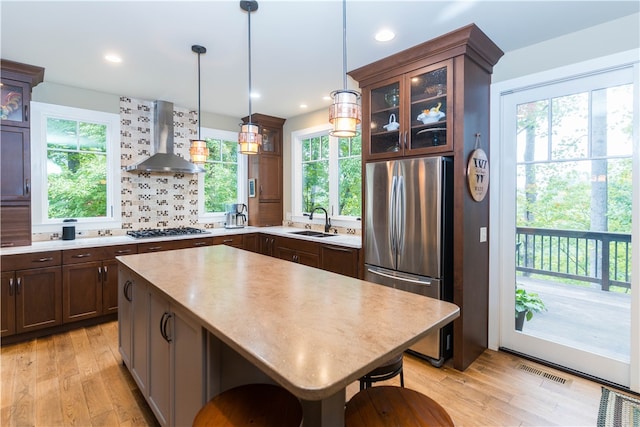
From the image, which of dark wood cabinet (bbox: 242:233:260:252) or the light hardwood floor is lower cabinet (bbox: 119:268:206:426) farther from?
dark wood cabinet (bbox: 242:233:260:252)

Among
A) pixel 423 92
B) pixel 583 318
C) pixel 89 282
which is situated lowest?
pixel 583 318

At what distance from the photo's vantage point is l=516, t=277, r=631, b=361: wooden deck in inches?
96.6

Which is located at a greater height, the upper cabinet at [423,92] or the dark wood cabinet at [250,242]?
the upper cabinet at [423,92]

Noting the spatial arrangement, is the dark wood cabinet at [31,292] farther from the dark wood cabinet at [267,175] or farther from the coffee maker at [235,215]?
the dark wood cabinet at [267,175]

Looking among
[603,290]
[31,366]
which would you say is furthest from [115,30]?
[603,290]

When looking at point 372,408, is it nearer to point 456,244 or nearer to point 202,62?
point 456,244

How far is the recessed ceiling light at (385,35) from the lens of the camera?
2.54 m

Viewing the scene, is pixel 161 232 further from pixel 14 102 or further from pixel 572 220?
pixel 572 220

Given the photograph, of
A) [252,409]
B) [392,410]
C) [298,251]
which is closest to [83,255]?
[298,251]

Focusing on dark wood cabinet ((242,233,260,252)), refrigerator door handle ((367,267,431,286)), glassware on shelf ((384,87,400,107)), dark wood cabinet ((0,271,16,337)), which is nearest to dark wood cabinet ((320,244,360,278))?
refrigerator door handle ((367,267,431,286))

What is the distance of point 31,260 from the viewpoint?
3.12 meters

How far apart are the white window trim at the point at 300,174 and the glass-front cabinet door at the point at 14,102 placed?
10.6 feet

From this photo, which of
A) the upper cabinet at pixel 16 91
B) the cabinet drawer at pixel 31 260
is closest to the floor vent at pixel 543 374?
the cabinet drawer at pixel 31 260

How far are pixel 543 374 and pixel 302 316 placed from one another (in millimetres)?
2384
